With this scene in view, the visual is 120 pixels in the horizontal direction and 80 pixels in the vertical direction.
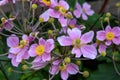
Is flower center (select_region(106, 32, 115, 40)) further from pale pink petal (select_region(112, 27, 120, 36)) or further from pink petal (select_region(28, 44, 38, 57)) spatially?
pink petal (select_region(28, 44, 38, 57))

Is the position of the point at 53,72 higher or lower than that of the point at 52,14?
lower

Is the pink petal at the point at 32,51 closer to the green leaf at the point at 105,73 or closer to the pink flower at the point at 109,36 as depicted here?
the pink flower at the point at 109,36

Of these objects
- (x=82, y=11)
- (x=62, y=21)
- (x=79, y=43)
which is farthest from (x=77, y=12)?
(x=79, y=43)

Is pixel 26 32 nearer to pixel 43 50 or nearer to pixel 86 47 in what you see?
pixel 43 50

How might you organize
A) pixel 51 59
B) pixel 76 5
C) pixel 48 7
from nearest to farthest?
pixel 51 59, pixel 48 7, pixel 76 5

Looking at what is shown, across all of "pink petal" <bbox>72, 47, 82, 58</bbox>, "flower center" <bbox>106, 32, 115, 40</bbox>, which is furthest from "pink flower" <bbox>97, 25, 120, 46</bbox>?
"pink petal" <bbox>72, 47, 82, 58</bbox>

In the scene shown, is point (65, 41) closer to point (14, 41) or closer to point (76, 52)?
point (76, 52)

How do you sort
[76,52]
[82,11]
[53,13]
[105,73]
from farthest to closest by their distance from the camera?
[82,11]
[105,73]
[53,13]
[76,52]

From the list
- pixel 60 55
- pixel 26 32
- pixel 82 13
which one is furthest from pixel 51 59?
pixel 82 13
